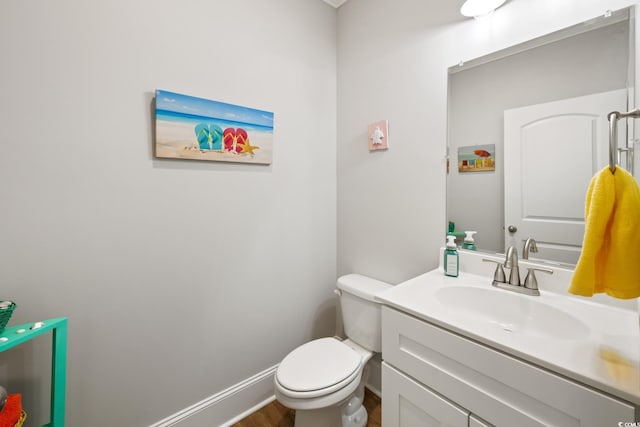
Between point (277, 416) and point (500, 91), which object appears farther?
point (277, 416)

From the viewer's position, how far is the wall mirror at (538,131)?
34.7 inches

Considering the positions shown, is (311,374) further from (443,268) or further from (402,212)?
(402,212)

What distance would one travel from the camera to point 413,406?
2.93 ft

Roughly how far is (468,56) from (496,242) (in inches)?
34.4

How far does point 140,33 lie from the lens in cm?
109

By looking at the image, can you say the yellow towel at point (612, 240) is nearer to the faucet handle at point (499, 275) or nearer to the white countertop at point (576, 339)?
the white countertop at point (576, 339)

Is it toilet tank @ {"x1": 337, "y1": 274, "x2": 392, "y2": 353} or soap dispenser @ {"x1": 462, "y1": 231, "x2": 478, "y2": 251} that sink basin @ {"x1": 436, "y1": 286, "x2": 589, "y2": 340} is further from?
toilet tank @ {"x1": 337, "y1": 274, "x2": 392, "y2": 353}

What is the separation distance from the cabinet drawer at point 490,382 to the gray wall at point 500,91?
1.97 feet

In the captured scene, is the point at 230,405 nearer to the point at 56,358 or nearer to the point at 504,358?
the point at 56,358

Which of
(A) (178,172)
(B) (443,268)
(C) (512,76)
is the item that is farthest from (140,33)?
(B) (443,268)

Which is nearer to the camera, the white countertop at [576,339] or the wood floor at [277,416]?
the white countertop at [576,339]

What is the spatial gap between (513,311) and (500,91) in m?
0.94

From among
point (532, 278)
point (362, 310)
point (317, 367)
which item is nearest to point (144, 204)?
point (317, 367)

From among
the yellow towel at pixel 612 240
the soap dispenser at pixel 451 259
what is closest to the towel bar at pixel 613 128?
the yellow towel at pixel 612 240
